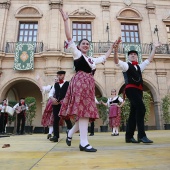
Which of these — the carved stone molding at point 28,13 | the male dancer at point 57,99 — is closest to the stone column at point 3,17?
the carved stone molding at point 28,13

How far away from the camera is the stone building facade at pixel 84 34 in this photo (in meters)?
11.3

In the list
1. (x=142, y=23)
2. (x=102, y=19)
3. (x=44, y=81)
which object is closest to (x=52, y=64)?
(x=44, y=81)

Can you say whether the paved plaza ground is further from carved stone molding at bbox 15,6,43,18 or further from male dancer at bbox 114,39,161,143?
carved stone molding at bbox 15,6,43,18

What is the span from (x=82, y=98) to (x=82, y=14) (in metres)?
11.5

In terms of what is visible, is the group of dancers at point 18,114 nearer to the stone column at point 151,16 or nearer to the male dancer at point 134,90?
the male dancer at point 134,90

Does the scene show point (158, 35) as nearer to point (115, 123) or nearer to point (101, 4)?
point (101, 4)

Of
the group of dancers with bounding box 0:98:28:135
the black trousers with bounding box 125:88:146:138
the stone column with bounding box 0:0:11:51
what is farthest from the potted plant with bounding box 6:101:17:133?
the black trousers with bounding box 125:88:146:138

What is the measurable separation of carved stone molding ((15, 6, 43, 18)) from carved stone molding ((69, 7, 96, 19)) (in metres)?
2.26

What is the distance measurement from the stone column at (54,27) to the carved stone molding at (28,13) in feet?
3.00

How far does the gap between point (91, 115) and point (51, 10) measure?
1175 centimetres

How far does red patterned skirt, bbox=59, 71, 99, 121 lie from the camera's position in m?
2.37

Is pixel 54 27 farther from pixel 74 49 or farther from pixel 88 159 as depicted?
pixel 88 159

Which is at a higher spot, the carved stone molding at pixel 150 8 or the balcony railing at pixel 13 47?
the carved stone molding at pixel 150 8

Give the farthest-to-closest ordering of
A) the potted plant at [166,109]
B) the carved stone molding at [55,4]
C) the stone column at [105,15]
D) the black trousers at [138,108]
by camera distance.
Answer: the carved stone molding at [55,4] → the stone column at [105,15] → the potted plant at [166,109] → the black trousers at [138,108]
